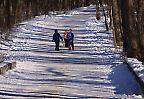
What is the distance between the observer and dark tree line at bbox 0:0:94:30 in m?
51.5

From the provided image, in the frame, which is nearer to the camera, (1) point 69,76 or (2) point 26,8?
(1) point 69,76

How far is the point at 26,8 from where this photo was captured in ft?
226

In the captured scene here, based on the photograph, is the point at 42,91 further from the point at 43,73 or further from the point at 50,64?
the point at 50,64

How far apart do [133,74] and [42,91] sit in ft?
10.6

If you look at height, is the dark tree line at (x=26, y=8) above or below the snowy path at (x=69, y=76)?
above

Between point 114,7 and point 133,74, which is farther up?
point 114,7

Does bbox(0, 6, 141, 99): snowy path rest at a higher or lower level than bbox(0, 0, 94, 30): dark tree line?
lower

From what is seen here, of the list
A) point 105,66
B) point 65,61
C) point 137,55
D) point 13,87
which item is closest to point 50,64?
point 65,61

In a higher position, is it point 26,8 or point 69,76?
point 26,8

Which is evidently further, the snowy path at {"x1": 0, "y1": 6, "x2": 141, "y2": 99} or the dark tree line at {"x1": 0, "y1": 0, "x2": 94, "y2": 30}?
the dark tree line at {"x1": 0, "y1": 0, "x2": 94, "y2": 30}

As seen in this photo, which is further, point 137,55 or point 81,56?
point 81,56

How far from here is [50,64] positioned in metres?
20.9

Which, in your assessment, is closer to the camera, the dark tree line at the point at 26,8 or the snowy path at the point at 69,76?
the snowy path at the point at 69,76

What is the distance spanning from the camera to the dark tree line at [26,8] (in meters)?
51.5
